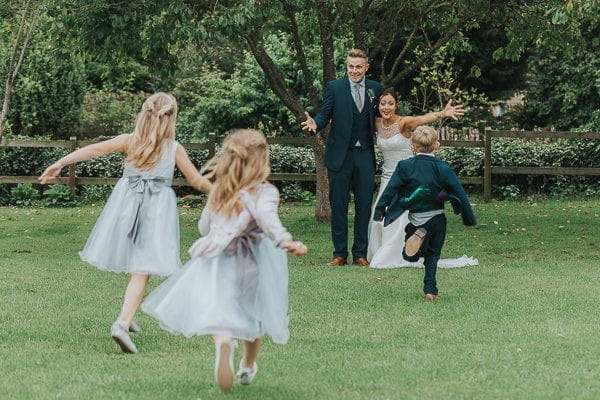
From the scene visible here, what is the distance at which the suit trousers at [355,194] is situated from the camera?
1328 centimetres

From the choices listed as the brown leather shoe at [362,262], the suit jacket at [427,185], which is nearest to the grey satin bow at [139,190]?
the suit jacket at [427,185]

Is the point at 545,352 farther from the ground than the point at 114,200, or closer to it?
closer to it

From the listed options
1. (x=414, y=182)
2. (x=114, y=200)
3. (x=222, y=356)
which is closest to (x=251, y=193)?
(x=222, y=356)

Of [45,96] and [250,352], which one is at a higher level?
[45,96]

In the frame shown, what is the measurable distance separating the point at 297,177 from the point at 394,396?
1707 cm

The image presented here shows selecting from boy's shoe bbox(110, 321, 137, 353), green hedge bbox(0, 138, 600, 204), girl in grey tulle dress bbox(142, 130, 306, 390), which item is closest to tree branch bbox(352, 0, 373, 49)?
green hedge bbox(0, 138, 600, 204)

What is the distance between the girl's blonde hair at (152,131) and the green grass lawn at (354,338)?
4.33 ft

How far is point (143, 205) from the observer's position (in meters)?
8.15

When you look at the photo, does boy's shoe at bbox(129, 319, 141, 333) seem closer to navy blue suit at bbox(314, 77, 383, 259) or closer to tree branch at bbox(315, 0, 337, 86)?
navy blue suit at bbox(314, 77, 383, 259)

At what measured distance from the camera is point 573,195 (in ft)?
80.5

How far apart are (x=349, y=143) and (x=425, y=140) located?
2713mm

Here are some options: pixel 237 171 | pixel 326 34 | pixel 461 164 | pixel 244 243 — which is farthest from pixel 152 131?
pixel 461 164

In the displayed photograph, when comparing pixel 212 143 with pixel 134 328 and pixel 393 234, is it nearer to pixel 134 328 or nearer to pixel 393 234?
pixel 393 234

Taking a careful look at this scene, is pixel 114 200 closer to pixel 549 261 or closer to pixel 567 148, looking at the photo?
pixel 549 261
